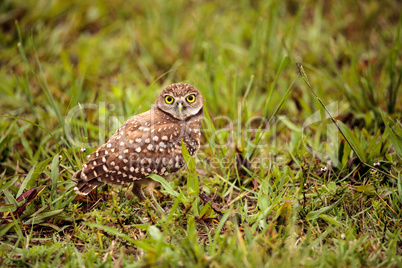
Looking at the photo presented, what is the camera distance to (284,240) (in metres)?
2.62

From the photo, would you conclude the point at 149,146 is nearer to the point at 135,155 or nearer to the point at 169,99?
the point at 135,155

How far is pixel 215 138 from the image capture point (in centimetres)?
389

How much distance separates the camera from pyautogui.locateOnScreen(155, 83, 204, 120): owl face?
331cm

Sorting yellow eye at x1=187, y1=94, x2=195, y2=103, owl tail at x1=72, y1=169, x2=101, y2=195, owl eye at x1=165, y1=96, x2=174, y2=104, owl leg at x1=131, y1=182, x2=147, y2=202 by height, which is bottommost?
owl leg at x1=131, y1=182, x2=147, y2=202

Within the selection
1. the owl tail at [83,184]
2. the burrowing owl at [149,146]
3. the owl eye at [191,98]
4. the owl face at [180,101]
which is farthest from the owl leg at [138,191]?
the owl eye at [191,98]

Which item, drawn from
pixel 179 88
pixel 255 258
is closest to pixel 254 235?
pixel 255 258

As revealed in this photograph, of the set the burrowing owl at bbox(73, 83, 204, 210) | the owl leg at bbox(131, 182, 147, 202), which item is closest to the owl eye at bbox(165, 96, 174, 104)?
the burrowing owl at bbox(73, 83, 204, 210)

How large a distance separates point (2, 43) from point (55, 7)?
1089 mm

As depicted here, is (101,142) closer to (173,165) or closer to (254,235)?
(173,165)

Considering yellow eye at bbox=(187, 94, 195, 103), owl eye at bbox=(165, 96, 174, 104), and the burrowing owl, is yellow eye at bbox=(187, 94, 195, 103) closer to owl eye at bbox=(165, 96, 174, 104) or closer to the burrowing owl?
the burrowing owl

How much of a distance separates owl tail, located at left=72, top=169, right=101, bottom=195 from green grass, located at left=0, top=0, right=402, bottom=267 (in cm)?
13

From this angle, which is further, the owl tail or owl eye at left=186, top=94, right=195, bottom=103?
owl eye at left=186, top=94, right=195, bottom=103

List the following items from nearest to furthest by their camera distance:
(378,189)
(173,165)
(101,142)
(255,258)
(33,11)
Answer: (255,258)
(378,189)
(173,165)
(101,142)
(33,11)

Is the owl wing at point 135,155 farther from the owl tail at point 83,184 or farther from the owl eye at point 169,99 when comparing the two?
the owl eye at point 169,99
